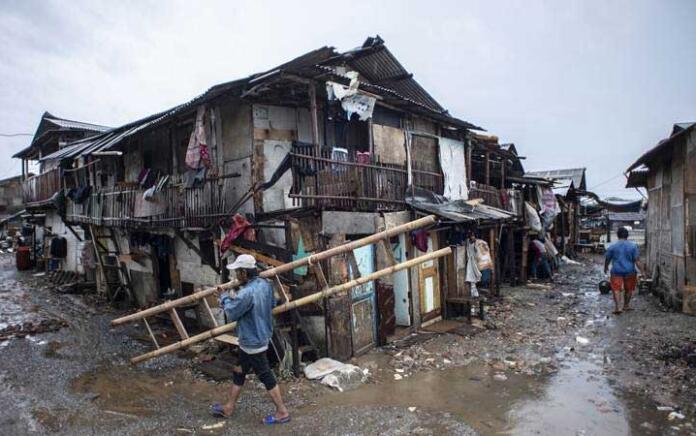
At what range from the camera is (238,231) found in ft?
26.9

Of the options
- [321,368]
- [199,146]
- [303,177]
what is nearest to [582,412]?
[321,368]

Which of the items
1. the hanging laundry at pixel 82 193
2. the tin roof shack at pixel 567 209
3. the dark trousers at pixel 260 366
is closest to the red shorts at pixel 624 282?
the dark trousers at pixel 260 366

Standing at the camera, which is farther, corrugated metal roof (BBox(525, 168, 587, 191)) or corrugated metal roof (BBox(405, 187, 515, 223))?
corrugated metal roof (BBox(525, 168, 587, 191))

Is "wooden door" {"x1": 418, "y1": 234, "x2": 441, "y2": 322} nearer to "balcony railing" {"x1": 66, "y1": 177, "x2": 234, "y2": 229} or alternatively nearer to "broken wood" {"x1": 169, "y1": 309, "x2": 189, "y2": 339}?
"balcony railing" {"x1": 66, "y1": 177, "x2": 234, "y2": 229}

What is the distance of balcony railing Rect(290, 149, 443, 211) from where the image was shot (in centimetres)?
777

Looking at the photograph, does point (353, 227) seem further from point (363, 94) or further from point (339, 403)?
point (339, 403)

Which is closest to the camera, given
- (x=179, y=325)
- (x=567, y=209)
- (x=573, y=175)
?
(x=179, y=325)

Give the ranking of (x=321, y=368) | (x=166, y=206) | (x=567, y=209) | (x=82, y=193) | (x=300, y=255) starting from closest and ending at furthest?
(x=321, y=368) < (x=300, y=255) < (x=166, y=206) < (x=82, y=193) < (x=567, y=209)

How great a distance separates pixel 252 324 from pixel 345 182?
12.4 ft

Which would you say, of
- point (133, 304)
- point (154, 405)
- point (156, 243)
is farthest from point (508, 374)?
point (133, 304)

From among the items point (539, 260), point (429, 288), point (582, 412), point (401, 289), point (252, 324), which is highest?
point (252, 324)

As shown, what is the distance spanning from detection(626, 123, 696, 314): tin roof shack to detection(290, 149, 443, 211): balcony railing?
724cm

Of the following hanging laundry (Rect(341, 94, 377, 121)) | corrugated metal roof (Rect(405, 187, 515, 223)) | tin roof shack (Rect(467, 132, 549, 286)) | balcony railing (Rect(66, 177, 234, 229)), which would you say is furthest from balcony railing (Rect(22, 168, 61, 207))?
tin roof shack (Rect(467, 132, 549, 286))

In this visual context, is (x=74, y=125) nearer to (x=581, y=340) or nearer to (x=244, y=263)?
(x=244, y=263)
